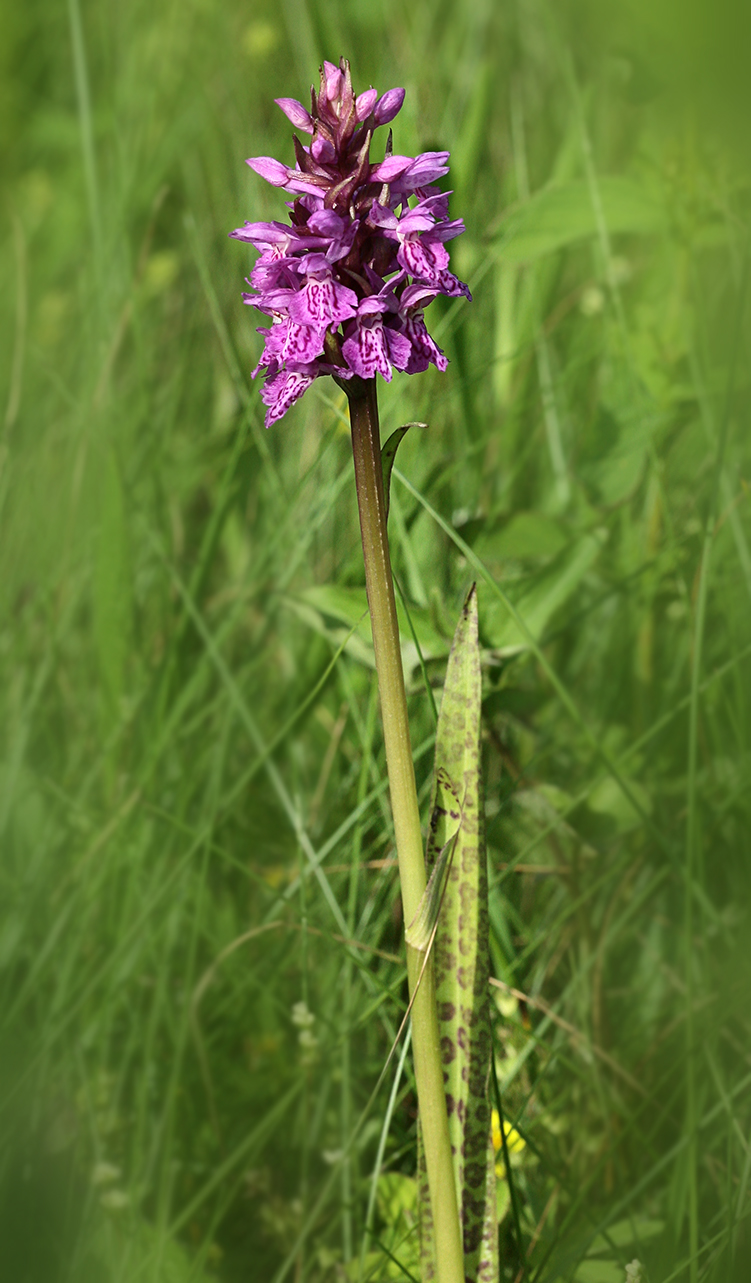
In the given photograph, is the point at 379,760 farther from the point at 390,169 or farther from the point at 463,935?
the point at 390,169

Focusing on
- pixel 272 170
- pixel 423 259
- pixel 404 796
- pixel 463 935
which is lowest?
pixel 463 935

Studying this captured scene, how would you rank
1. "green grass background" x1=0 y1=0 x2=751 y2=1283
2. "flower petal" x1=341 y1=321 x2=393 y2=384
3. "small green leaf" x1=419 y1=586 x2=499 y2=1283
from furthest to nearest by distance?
1. "green grass background" x1=0 y1=0 x2=751 y2=1283
2. "small green leaf" x1=419 y1=586 x2=499 y2=1283
3. "flower petal" x1=341 y1=321 x2=393 y2=384

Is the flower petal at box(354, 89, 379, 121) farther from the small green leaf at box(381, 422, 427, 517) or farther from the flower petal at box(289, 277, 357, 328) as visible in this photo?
the small green leaf at box(381, 422, 427, 517)

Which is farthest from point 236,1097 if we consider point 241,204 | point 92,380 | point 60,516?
point 241,204

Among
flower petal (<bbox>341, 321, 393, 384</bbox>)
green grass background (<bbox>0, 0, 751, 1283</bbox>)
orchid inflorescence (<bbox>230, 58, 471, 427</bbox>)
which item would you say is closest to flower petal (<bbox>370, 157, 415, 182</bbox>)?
orchid inflorescence (<bbox>230, 58, 471, 427</bbox>)

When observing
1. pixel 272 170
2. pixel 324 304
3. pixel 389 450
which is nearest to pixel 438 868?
pixel 389 450

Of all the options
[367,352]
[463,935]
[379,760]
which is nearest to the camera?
[367,352]
